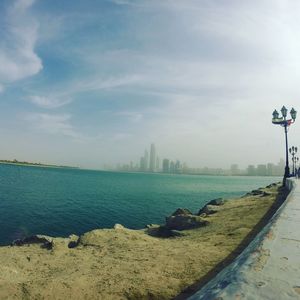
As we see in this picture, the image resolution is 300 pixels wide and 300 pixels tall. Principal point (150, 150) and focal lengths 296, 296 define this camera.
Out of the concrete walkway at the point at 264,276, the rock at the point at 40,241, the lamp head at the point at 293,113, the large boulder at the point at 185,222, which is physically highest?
the lamp head at the point at 293,113

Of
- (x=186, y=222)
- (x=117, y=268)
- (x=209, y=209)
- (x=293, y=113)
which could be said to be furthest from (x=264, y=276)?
(x=293, y=113)

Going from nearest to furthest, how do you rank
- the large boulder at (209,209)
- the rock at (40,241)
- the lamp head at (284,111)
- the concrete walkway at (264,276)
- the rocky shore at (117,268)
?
the concrete walkway at (264,276) < the rocky shore at (117,268) < the rock at (40,241) < the large boulder at (209,209) < the lamp head at (284,111)

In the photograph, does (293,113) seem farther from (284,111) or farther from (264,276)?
(264,276)

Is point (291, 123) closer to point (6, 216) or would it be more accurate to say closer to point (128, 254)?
point (128, 254)

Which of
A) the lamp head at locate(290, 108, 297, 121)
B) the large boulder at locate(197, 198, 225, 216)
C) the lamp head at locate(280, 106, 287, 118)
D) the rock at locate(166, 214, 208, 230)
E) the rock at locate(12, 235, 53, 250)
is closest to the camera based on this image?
the rock at locate(12, 235, 53, 250)

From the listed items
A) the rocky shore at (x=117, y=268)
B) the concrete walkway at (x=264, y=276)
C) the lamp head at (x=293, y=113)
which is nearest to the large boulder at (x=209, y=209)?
the rocky shore at (x=117, y=268)

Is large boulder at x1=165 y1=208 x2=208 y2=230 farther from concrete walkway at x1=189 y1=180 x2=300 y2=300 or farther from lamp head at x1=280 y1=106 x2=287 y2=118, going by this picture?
lamp head at x1=280 y1=106 x2=287 y2=118

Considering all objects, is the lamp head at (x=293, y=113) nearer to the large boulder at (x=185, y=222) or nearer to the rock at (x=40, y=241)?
the large boulder at (x=185, y=222)

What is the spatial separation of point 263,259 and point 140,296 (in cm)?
276

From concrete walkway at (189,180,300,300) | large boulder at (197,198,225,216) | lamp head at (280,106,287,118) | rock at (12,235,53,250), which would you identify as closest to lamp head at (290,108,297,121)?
lamp head at (280,106,287,118)

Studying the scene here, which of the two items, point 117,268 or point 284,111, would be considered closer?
point 117,268

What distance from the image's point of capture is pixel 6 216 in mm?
28094

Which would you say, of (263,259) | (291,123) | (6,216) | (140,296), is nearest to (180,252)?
(140,296)

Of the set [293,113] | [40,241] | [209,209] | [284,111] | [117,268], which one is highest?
[284,111]
